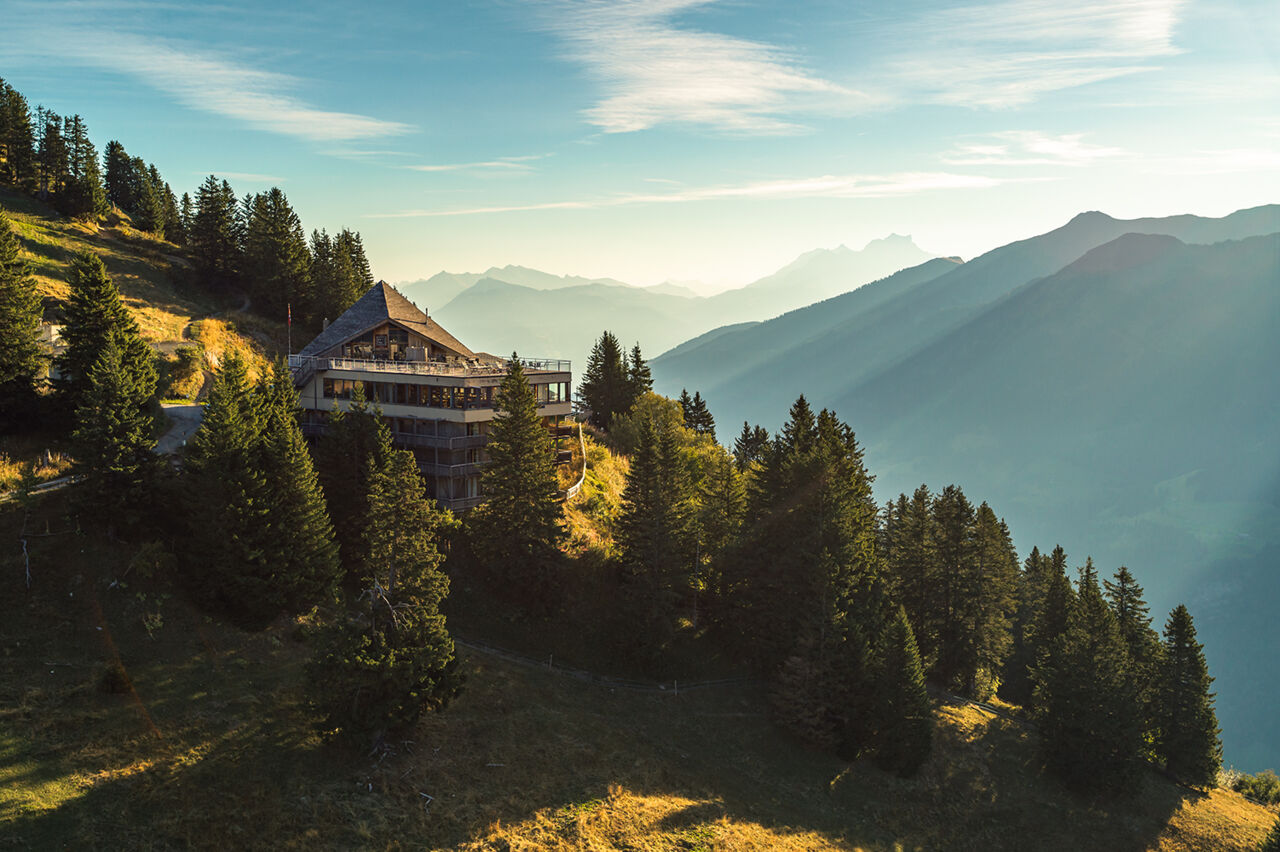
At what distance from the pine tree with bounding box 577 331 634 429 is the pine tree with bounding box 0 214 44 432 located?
58692 millimetres

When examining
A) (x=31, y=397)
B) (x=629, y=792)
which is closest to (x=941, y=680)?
(x=629, y=792)

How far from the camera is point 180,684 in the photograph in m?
34.2

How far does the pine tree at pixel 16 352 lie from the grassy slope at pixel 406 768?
1118cm

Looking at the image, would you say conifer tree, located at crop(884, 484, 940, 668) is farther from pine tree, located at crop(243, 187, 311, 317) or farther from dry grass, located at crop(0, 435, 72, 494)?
pine tree, located at crop(243, 187, 311, 317)

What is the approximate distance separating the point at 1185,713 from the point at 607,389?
229 feet

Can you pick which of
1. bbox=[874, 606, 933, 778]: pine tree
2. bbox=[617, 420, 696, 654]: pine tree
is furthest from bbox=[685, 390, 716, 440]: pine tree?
bbox=[874, 606, 933, 778]: pine tree

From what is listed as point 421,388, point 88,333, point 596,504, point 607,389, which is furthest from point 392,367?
point 607,389

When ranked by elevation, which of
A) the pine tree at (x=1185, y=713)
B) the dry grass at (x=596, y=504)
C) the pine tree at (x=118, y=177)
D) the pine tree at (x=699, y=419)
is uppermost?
the pine tree at (x=118, y=177)

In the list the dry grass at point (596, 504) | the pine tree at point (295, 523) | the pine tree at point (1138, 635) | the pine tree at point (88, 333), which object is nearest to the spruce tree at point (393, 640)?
the pine tree at point (295, 523)

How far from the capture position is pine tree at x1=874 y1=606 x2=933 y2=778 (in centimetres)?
4869

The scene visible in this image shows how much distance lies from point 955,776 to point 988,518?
32.9 m

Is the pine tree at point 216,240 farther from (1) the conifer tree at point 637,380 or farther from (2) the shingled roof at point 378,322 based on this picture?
(1) the conifer tree at point 637,380

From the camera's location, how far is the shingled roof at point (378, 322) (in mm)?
68500

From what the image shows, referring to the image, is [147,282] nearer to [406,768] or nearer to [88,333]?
[88,333]
